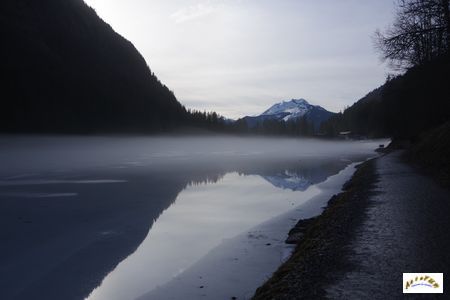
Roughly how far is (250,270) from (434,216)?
15.9 feet

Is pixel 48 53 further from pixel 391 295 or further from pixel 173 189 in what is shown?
pixel 391 295

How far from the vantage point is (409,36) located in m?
19.1

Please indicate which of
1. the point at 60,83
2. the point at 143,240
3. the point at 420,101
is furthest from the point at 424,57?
the point at 60,83

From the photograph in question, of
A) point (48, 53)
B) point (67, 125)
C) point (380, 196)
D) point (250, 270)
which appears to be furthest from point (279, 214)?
point (48, 53)

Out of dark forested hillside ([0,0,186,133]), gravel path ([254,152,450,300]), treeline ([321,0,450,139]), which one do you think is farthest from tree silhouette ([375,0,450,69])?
dark forested hillside ([0,0,186,133])

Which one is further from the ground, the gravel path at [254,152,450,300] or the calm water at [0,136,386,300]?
the gravel path at [254,152,450,300]

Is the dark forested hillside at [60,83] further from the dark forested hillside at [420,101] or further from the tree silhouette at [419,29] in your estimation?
the tree silhouette at [419,29]

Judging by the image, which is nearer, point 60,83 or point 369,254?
point 369,254

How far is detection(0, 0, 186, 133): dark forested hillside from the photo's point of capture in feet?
454

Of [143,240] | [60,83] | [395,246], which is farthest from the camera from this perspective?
[60,83]

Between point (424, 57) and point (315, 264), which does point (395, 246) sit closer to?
point (315, 264)

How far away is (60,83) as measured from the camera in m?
157

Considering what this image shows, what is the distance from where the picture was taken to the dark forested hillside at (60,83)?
454 feet

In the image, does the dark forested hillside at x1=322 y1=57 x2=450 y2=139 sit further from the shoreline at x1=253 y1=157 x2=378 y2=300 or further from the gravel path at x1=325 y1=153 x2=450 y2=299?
the shoreline at x1=253 y1=157 x2=378 y2=300
